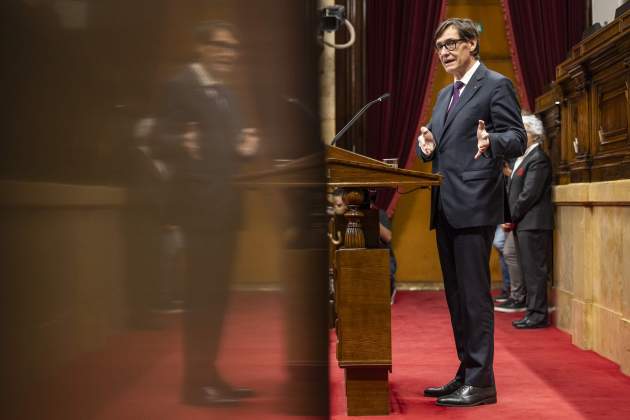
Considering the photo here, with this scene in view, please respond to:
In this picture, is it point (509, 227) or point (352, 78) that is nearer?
point (509, 227)

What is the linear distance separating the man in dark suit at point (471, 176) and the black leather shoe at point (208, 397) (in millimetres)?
2339

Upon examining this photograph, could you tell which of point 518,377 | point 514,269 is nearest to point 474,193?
point 518,377

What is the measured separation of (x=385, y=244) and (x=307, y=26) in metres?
5.36

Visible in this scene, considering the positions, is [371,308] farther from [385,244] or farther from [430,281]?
[430,281]

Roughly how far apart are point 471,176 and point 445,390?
91 cm

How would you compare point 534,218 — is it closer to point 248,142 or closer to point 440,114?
point 440,114

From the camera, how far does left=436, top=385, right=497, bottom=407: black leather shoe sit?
273 centimetres

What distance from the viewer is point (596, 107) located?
405 cm

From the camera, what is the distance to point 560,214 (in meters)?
4.55

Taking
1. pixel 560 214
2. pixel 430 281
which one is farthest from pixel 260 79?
pixel 430 281

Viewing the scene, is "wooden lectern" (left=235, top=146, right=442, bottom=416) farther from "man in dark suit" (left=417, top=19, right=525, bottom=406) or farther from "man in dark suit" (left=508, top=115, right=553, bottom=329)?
"man in dark suit" (left=508, top=115, right=553, bottom=329)

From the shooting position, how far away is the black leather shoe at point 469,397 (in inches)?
108

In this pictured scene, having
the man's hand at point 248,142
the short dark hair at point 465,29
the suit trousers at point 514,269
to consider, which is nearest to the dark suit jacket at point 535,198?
the suit trousers at point 514,269

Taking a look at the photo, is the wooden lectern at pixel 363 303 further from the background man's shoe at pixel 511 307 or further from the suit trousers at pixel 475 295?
the background man's shoe at pixel 511 307
